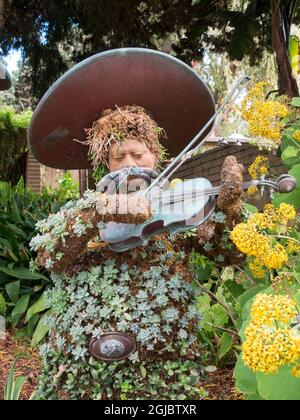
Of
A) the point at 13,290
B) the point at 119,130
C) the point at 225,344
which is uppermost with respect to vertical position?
the point at 119,130

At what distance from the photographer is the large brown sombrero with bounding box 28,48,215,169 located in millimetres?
1960

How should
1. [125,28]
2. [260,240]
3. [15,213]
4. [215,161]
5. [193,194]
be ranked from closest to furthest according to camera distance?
[260,240]
[193,194]
[15,213]
[125,28]
[215,161]

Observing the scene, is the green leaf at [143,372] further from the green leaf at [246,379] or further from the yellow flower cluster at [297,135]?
the yellow flower cluster at [297,135]

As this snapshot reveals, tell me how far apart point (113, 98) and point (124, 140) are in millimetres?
187

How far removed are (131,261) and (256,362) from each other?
2.77 ft

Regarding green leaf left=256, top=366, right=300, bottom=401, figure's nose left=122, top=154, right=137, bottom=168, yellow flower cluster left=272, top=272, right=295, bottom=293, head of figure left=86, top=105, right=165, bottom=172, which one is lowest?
green leaf left=256, top=366, right=300, bottom=401

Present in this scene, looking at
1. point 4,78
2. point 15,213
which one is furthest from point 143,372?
point 15,213

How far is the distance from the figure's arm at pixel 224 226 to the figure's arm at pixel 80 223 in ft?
0.90

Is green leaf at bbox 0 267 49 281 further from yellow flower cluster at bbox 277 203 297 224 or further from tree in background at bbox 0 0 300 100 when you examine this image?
tree in background at bbox 0 0 300 100

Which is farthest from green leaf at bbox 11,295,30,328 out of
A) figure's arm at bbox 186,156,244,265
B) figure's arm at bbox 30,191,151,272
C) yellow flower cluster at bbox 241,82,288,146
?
yellow flower cluster at bbox 241,82,288,146

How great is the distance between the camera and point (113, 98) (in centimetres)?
205

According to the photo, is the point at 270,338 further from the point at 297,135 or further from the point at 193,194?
the point at 297,135

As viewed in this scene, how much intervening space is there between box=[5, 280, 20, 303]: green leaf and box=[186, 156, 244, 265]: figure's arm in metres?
2.16

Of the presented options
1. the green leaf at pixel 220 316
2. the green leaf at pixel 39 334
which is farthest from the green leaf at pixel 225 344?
the green leaf at pixel 39 334
